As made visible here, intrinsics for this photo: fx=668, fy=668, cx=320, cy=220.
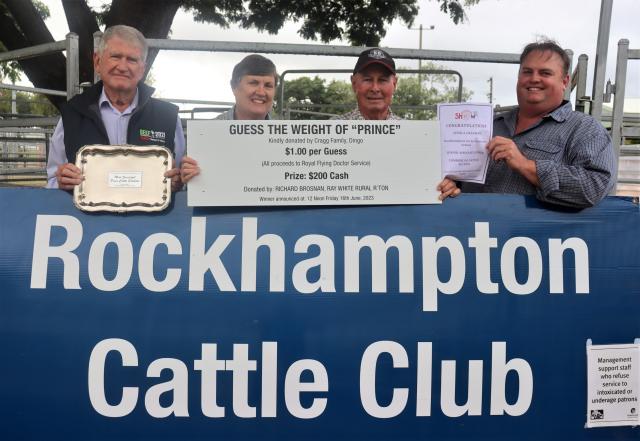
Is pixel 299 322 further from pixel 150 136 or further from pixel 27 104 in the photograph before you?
pixel 27 104

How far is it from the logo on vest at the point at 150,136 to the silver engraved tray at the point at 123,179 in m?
0.43

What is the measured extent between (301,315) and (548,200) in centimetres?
96

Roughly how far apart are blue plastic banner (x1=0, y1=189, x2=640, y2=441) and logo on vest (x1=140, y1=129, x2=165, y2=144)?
54 centimetres

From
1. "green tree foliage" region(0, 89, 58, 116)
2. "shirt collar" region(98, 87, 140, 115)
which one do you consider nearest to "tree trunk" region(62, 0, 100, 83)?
"green tree foliage" region(0, 89, 58, 116)

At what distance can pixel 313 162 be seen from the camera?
7.68 ft

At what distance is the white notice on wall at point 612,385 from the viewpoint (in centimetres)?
231

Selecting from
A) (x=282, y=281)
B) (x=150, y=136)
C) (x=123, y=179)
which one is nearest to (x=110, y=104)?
(x=150, y=136)

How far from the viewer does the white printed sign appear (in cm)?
232

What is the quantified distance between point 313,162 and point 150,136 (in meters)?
0.81

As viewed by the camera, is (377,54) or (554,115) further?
(377,54)

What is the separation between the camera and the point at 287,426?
7.29 ft

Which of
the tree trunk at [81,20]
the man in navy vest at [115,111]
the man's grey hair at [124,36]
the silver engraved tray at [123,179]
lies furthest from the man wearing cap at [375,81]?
the tree trunk at [81,20]

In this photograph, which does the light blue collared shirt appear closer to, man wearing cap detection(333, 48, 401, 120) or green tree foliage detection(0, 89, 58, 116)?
man wearing cap detection(333, 48, 401, 120)

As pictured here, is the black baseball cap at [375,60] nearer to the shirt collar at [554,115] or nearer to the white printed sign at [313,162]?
the shirt collar at [554,115]
